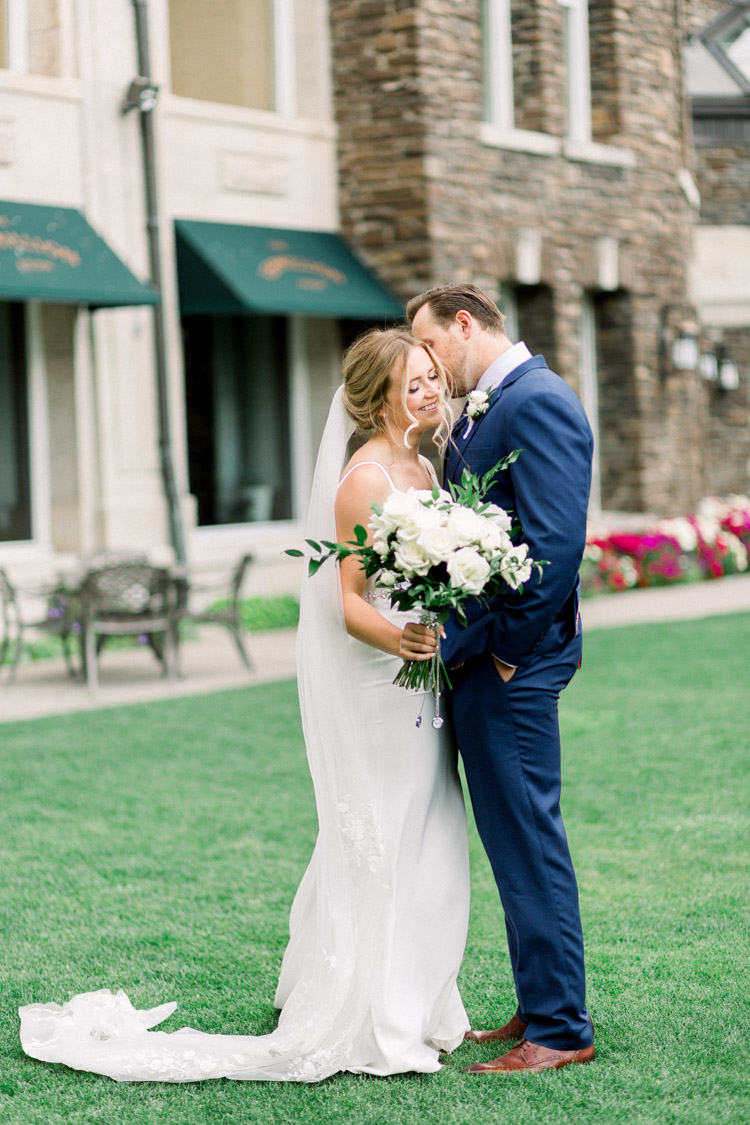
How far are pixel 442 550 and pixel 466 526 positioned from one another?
0.08 metres

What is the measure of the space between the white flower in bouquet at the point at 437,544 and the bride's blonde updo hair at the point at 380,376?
1.58 ft

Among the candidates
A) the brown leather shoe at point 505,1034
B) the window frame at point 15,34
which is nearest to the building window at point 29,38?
the window frame at point 15,34

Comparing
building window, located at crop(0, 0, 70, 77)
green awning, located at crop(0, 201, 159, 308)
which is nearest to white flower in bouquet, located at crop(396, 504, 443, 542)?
green awning, located at crop(0, 201, 159, 308)

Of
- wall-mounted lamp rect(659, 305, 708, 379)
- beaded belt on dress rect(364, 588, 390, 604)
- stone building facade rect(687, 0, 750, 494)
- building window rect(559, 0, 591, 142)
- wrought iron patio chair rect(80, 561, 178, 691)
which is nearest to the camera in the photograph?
beaded belt on dress rect(364, 588, 390, 604)

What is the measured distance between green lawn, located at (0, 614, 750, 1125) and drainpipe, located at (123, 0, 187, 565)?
3.95 meters

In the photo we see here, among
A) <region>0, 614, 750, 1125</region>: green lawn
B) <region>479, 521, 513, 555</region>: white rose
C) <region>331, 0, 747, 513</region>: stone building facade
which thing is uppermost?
<region>331, 0, 747, 513</region>: stone building facade

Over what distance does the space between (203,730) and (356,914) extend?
4.90 m

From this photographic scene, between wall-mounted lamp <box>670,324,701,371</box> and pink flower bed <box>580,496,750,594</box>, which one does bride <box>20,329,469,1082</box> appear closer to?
pink flower bed <box>580,496,750,594</box>

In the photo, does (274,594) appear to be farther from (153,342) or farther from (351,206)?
(351,206)

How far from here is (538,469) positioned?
139 inches

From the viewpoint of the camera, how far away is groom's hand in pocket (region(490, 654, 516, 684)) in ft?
11.9

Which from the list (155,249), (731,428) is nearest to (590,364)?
(731,428)

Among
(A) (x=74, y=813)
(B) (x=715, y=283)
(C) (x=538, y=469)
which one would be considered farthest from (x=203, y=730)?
(B) (x=715, y=283)

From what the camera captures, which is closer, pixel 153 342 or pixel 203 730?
pixel 203 730
